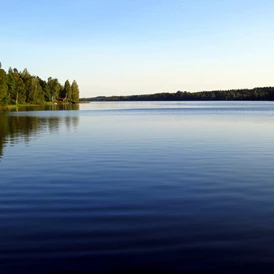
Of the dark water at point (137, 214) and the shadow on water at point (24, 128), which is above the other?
the shadow on water at point (24, 128)

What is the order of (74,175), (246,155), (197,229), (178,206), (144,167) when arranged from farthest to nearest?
1. (246,155)
2. (144,167)
3. (74,175)
4. (178,206)
5. (197,229)

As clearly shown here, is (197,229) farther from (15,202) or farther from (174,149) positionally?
(174,149)

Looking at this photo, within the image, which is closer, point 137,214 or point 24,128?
point 137,214

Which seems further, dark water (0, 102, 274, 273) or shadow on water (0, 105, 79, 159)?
shadow on water (0, 105, 79, 159)

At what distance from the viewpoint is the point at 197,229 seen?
11.2 m

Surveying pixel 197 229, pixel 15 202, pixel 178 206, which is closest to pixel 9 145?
pixel 15 202

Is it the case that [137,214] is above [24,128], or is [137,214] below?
below

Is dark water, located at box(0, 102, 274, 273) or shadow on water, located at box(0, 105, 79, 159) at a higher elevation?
shadow on water, located at box(0, 105, 79, 159)

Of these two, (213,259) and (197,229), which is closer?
(213,259)

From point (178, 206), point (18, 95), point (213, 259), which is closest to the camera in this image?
point (213, 259)

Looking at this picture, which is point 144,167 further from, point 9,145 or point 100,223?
point 9,145

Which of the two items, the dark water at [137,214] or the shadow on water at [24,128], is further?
the shadow on water at [24,128]

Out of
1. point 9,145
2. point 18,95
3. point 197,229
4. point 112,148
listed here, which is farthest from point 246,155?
point 18,95

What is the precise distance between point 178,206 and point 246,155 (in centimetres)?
1459
